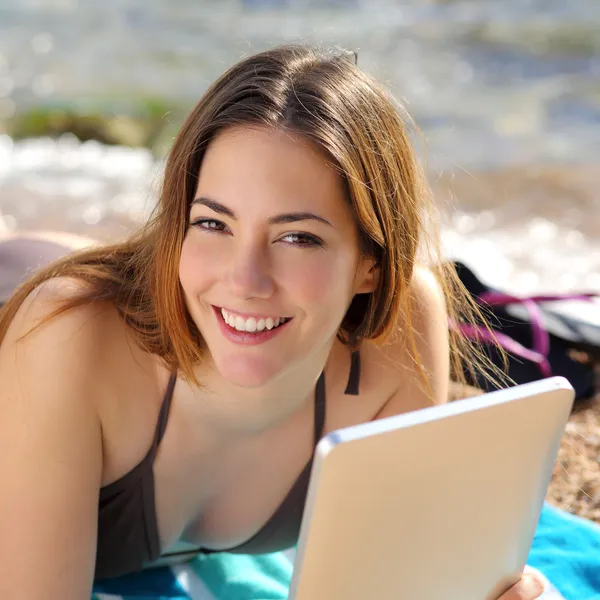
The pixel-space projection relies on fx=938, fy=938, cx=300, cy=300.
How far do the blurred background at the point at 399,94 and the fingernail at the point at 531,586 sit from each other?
3.38 feet

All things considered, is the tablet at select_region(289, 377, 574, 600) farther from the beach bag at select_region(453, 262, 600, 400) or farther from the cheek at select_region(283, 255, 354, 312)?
the beach bag at select_region(453, 262, 600, 400)

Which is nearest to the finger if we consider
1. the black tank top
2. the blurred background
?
the black tank top

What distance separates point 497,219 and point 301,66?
15.2ft

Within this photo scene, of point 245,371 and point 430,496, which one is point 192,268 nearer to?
point 245,371

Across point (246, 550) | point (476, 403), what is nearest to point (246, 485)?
point (246, 550)

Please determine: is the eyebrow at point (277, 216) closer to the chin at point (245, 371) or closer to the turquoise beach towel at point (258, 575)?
the chin at point (245, 371)

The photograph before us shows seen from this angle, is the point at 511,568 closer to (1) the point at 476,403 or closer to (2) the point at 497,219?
(1) the point at 476,403

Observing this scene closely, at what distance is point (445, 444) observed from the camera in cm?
129

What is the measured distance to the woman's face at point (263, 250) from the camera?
1587 mm

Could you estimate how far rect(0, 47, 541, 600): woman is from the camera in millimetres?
1618

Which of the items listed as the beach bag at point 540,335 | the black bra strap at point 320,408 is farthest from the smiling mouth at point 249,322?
the beach bag at point 540,335

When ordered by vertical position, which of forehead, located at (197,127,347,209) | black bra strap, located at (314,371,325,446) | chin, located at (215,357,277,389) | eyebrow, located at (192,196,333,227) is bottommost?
black bra strap, located at (314,371,325,446)

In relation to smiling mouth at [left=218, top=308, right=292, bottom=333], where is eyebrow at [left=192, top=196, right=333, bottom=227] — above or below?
above

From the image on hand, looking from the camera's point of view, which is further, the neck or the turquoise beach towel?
the turquoise beach towel
